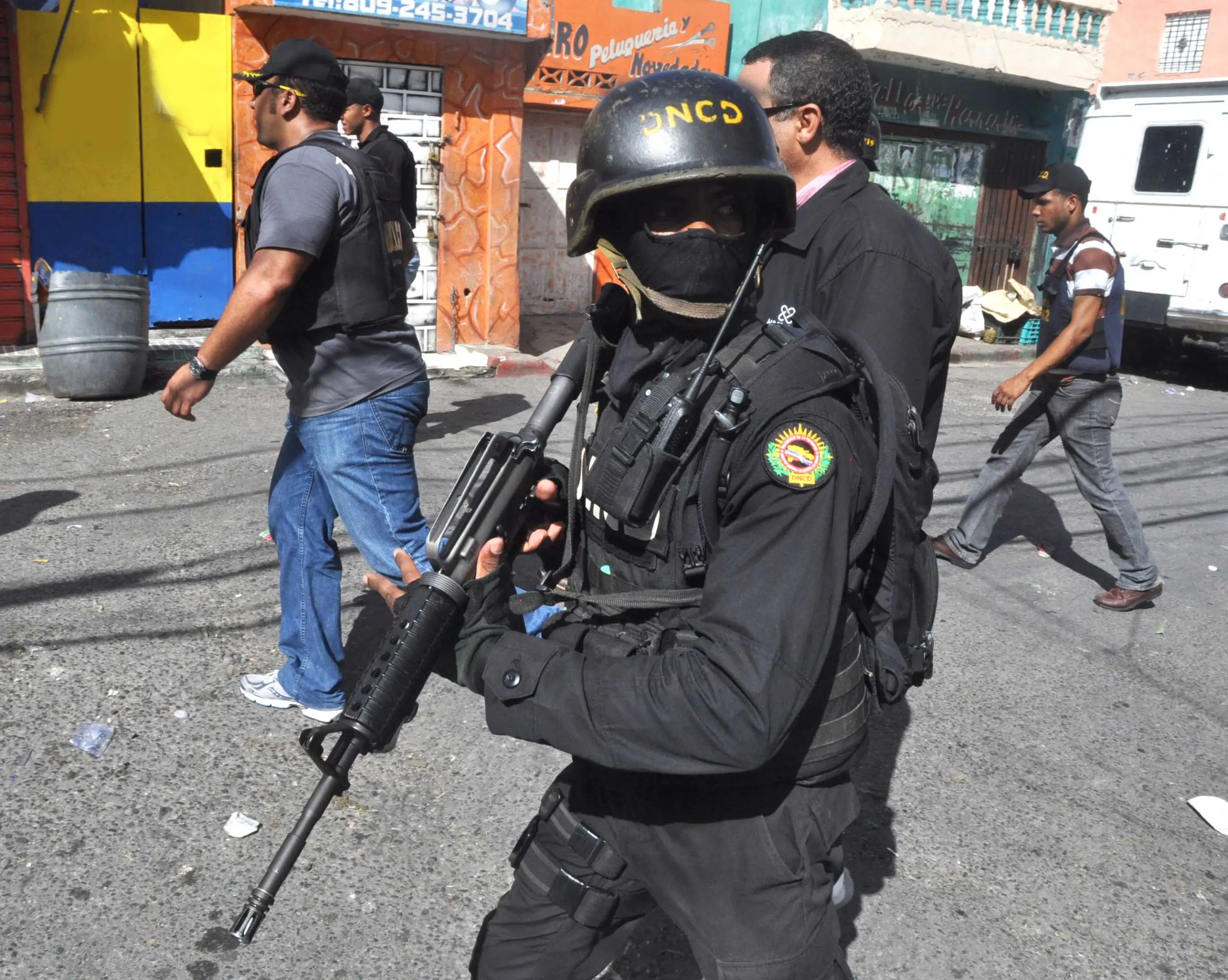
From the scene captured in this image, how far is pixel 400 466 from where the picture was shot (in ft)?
11.7

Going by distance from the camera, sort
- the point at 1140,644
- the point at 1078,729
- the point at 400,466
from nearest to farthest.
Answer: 1. the point at 400,466
2. the point at 1078,729
3. the point at 1140,644

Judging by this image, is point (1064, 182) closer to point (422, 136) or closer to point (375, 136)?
point (375, 136)

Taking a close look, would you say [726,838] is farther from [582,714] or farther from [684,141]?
[684,141]

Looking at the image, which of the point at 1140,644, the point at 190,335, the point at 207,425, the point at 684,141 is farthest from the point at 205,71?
the point at 684,141

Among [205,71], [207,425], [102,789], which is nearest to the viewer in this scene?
[102,789]

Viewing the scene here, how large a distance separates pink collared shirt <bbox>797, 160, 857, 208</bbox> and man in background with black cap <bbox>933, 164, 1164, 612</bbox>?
2632 millimetres

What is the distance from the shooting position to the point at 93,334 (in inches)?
306

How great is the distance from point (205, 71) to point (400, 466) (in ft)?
22.5

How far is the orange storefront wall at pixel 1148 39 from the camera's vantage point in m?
20.4

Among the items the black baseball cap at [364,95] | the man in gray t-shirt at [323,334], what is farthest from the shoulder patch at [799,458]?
Result: the black baseball cap at [364,95]

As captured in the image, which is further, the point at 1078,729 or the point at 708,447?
the point at 1078,729

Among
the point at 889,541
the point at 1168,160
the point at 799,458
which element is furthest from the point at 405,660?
the point at 1168,160

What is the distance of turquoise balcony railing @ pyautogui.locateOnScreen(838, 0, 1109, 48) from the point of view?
13.1 meters

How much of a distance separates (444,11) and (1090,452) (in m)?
6.48
